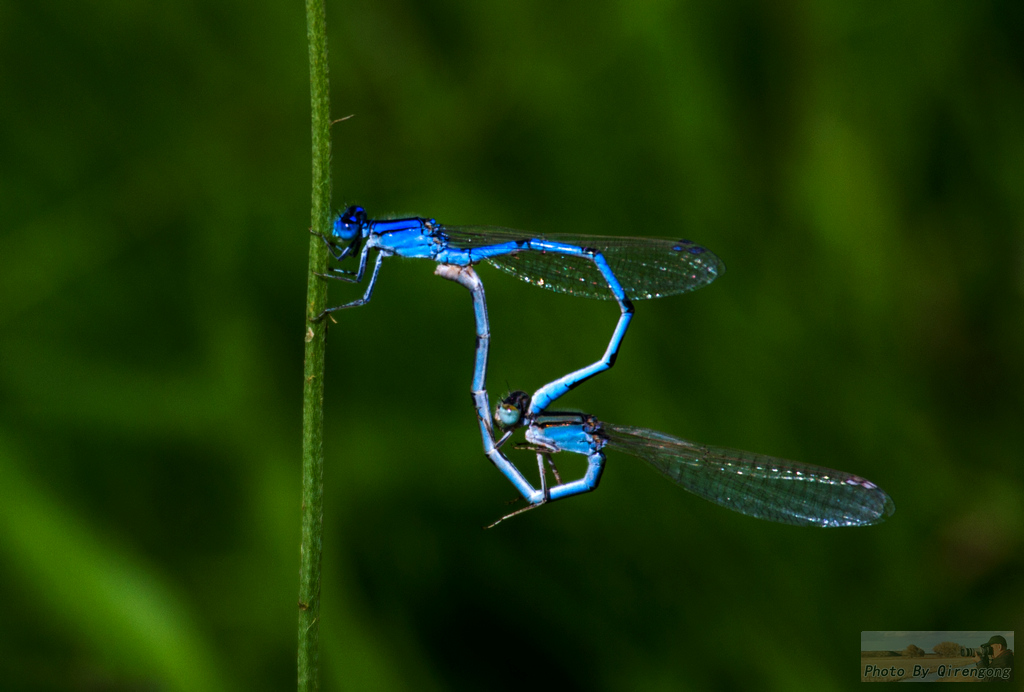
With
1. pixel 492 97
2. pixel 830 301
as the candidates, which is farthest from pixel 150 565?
pixel 830 301

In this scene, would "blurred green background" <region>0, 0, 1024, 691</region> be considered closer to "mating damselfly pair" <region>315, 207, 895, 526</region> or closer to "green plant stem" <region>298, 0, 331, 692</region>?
"mating damselfly pair" <region>315, 207, 895, 526</region>

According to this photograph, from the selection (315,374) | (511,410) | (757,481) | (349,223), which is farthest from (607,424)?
(315,374)

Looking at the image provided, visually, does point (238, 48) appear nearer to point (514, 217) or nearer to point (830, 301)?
point (514, 217)

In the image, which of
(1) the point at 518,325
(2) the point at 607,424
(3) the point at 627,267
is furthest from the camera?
(1) the point at 518,325

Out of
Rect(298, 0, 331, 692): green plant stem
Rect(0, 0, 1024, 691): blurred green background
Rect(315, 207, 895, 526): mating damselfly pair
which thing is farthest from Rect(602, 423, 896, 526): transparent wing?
Rect(298, 0, 331, 692): green plant stem

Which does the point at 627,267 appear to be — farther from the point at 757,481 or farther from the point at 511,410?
the point at 757,481

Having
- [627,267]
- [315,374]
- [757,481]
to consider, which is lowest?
[757,481]
